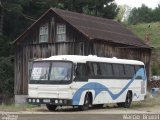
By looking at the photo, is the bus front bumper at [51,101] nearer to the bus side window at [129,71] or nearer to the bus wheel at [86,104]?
the bus wheel at [86,104]

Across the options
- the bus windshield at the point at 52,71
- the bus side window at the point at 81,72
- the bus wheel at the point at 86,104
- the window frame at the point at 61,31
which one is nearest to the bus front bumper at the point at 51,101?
the bus windshield at the point at 52,71

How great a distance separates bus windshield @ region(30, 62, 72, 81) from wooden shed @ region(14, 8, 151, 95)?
1338 centimetres

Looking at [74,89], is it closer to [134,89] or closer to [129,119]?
[129,119]

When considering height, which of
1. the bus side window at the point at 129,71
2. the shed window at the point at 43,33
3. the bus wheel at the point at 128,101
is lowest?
the bus wheel at the point at 128,101

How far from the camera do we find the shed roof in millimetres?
38047

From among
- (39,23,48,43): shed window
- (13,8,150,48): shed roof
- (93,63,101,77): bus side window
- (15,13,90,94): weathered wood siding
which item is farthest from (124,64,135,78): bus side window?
(39,23,48,43): shed window

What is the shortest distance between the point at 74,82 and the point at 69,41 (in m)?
15.9

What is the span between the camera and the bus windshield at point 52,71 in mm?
22844

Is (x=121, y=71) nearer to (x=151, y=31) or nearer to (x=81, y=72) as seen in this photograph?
(x=81, y=72)

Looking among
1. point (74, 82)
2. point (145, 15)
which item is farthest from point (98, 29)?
point (145, 15)

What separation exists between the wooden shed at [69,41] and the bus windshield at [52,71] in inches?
527

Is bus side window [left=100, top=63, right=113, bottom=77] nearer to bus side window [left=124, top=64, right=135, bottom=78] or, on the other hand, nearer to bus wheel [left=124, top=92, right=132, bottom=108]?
bus side window [left=124, top=64, right=135, bottom=78]

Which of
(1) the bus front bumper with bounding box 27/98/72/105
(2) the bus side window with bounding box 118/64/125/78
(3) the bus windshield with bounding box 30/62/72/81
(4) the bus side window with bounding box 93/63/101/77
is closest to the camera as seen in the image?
(1) the bus front bumper with bounding box 27/98/72/105

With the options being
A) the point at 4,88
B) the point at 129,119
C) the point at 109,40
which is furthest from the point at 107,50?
the point at 129,119
